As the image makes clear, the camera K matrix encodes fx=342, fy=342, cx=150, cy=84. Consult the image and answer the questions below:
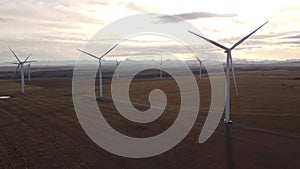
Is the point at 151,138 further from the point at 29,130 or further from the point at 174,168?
the point at 29,130

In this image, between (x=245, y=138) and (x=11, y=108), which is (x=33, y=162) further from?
(x=11, y=108)

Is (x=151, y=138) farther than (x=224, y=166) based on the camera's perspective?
Yes

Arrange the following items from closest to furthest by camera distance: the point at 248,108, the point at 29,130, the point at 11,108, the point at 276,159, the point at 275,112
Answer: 1. the point at 276,159
2. the point at 29,130
3. the point at 275,112
4. the point at 248,108
5. the point at 11,108

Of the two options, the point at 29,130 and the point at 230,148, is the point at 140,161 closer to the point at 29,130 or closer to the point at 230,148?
the point at 230,148

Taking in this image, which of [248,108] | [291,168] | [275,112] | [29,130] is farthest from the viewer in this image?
[248,108]

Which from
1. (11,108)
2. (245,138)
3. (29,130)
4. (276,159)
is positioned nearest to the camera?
(276,159)

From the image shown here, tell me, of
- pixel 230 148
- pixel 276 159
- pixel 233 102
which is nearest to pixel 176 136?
pixel 230 148

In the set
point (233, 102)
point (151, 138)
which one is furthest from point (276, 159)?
point (233, 102)

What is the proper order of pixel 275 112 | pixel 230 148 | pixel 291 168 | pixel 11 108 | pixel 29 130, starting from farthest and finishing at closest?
pixel 11 108 → pixel 275 112 → pixel 29 130 → pixel 230 148 → pixel 291 168

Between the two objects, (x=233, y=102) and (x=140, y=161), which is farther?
(x=233, y=102)
